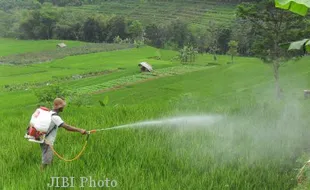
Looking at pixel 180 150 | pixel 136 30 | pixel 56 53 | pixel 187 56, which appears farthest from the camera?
pixel 136 30

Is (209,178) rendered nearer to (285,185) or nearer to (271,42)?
(285,185)

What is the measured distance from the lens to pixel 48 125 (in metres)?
4.23

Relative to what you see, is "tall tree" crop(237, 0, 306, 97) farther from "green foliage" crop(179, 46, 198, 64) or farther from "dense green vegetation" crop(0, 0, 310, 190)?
"green foliage" crop(179, 46, 198, 64)

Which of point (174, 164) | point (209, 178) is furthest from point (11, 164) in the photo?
point (209, 178)

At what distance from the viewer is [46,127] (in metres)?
4.23

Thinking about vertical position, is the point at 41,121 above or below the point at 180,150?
above

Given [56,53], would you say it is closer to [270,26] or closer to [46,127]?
[270,26]

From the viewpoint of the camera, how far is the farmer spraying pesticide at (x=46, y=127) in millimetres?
4215

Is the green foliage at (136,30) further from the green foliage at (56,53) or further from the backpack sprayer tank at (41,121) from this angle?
the backpack sprayer tank at (41,121)

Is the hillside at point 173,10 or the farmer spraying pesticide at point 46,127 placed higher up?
the farmer spraying pesticide at point 46,127

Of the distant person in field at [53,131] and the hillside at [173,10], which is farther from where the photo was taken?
the hillside at [173,10]

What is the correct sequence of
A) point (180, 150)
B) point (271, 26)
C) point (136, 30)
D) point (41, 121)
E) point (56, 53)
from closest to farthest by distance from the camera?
point (41, 121) < point (180, 150) < point (271, 26) < point (56, 53) < point (136, 30)

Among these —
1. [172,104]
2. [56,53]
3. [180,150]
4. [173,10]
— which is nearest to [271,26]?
[172,104]

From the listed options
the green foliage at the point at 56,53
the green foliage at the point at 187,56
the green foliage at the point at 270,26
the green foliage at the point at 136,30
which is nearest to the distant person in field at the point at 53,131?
the green foliage at the point at 270,26
